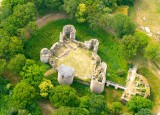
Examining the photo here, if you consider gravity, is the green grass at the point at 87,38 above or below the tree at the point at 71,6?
below

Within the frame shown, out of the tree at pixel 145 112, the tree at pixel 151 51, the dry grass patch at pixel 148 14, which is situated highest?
the dry grass patch at pixel 148 14

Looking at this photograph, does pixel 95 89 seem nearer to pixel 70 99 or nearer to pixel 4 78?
pixel 70 99

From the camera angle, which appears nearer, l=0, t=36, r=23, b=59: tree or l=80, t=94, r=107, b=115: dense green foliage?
l=80, t=94, r=107, b=115: dense green foliage

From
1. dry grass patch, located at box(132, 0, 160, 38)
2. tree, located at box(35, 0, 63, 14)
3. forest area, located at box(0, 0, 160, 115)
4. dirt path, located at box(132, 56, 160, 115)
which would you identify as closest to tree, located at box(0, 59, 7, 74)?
forest area, located at box(0, 0, 160, 115)

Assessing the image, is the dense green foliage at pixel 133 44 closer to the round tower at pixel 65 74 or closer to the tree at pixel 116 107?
the tree at pixel 116 107

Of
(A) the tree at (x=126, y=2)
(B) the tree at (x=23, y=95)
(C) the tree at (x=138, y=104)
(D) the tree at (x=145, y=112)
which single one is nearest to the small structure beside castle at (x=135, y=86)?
(C) the tree at (x=138, y=104)

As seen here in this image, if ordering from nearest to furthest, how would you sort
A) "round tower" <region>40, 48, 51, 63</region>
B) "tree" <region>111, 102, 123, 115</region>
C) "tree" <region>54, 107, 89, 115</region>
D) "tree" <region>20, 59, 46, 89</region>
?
"tree" <region>54, 107, 89, 115</region>
"tree" <region>111, 102, 123, 115</region>
"tree" <region>20, 59, 46, 89</region>
"round tower" <region>40, 48, 51, 63</region>

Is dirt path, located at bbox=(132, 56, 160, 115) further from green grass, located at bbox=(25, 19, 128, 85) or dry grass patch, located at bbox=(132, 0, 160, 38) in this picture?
dry grass patch, located at bbox=(132, 0, 160, 38)
